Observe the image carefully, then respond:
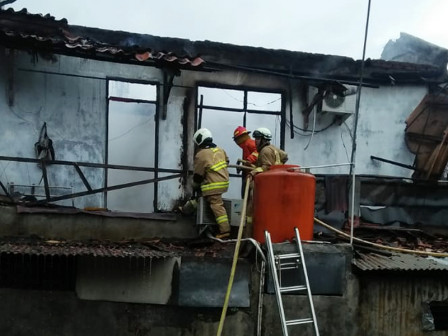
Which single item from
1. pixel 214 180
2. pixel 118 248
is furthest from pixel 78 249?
pixel 214 180

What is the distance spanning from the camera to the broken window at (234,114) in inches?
380

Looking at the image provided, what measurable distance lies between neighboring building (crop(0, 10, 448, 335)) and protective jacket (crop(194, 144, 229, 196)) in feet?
2.54

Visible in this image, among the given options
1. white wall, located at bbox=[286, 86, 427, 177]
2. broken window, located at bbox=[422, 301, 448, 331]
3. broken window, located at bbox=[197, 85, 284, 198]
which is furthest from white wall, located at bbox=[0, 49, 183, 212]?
broken window, located at bbox=[422, 301, 448, 331]

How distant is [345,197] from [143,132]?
13.2 ft

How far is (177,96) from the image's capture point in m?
9.32

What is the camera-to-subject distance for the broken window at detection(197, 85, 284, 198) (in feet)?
31.6

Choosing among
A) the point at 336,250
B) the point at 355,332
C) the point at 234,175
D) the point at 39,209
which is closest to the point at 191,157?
the point at 234,175

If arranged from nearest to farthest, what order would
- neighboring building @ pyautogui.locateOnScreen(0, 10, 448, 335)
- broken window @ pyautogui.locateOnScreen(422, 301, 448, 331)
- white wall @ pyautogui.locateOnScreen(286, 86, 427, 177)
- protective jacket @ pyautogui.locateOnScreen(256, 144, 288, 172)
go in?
neighboring building @ pyautogui.locateOnScreen(0, 10, 448, 335) → broken window @ pyautogui.locateOnScreen(422, 301, 448, 331) → protective jacket @ pyautogui.locateOnScreen(256, 144, 288, 172) → white wall @ pyautogui.locateOnScreen(286, 86, 427, 177)

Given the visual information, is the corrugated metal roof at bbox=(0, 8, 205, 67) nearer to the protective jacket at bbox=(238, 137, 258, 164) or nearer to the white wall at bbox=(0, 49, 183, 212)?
the white wall at bbox=(0, 49, 183, 212)

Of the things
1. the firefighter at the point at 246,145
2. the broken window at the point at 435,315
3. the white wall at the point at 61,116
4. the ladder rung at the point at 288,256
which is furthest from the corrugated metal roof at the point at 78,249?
the broken window at the point at 435,315

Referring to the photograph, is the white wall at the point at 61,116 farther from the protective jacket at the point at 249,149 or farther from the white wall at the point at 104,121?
the protective jacket at the point at 249,149

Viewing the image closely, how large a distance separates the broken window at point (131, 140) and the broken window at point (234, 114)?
1084 mm

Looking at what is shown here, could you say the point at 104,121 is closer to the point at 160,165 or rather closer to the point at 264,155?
the point at 160,165

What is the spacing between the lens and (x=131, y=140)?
914cm
